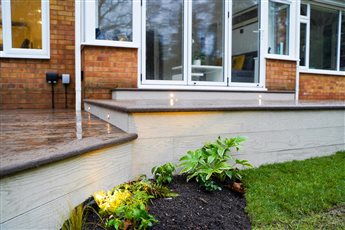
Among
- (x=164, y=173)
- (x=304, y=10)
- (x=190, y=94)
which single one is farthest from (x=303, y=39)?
(x=164, y=173)

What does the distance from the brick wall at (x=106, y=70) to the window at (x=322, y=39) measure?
14.3 feet

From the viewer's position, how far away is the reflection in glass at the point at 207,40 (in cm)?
518

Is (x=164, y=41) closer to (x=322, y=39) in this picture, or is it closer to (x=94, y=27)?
(x=94, y=27)

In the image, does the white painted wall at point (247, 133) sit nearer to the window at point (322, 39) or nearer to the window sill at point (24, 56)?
the window sill at point (24, 56)

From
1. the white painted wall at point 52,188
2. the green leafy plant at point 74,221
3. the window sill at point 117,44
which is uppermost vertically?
the window sill at point 117,44

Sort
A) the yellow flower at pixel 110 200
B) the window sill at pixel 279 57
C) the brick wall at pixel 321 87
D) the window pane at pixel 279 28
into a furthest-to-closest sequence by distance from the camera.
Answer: the brick wall at pixel 321 87 < the window pane at pixel 279 28 < the window sill at pixel 279 57 < the yellow flower at pixel 110 200

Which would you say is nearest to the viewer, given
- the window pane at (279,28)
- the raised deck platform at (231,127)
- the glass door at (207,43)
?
the raised deck platform at (231,127)

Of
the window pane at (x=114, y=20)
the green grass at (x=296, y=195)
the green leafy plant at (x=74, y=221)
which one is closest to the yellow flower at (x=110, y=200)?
the green leafy plant at (x=74, y=221)

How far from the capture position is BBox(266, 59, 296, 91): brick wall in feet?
17.9

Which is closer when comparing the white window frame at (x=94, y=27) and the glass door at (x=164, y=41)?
the white window frame at (x=94, y=27)

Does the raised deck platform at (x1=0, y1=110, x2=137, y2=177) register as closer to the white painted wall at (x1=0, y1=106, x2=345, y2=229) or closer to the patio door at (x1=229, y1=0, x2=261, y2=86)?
the white painted wall at (x1=0, y1=106, x2=345, y2=229)

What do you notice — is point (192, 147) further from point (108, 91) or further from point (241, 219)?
point (108, 91)

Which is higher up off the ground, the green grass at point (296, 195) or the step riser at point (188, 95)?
the step riser at point (188, 95)

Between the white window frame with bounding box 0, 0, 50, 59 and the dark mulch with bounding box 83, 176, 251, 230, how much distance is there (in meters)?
3.51
